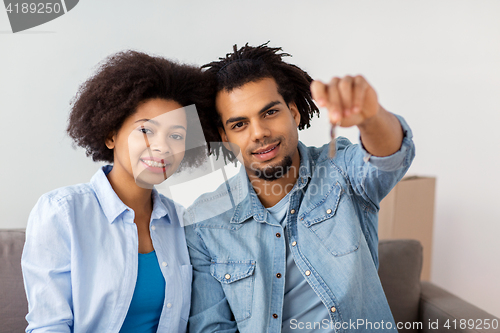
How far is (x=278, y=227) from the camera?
1.10m

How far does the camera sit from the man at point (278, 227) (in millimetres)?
1014

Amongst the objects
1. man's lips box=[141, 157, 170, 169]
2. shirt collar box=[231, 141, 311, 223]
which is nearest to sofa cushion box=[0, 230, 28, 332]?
man's lips box=[141, 157, 170, 169]

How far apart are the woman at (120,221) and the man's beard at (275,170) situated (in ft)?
0.74

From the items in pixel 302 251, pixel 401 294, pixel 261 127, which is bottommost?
pixel 401 294

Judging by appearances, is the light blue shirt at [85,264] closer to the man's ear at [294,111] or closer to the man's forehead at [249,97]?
the man's forehead at [249,97]

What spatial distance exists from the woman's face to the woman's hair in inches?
1.2

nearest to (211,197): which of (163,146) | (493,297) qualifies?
(163,146)

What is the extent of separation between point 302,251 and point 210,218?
0.28 meters

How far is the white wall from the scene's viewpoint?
4.90 ft

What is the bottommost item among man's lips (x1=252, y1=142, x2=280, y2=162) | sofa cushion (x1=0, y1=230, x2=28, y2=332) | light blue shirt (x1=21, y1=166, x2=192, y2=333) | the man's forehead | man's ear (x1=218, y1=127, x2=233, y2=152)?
sofa cushion (x1=0, y1=230, x2=28, y2=332)

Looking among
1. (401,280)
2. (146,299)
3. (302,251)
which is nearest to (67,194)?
(146,299)

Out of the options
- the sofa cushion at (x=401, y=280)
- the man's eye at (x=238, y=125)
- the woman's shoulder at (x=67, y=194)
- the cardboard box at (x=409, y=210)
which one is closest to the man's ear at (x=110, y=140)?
the woman's shoulder at (x=67, y=194)

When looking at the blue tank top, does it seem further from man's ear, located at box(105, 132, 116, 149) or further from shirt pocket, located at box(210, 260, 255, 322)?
man's ear, located at box(105, 132, 116, 149)

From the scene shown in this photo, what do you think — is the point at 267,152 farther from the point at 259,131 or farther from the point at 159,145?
the point at 159,145
